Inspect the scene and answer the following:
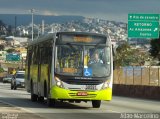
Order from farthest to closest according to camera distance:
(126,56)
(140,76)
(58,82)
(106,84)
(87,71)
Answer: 1. (126,56)
2. (140,76)
3. (106,84)
4. (87,71)
5. (58,82)

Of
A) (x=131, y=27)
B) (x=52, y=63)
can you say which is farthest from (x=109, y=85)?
(x=131, y=27)

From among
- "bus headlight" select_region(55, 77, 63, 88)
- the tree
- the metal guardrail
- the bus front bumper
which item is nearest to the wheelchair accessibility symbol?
the bus front bumper

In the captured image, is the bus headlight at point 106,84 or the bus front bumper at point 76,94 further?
the bus headlight at point 106,84

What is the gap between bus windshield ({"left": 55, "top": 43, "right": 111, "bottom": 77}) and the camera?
22562 millimetres

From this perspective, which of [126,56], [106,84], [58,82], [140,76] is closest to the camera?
[58,82]

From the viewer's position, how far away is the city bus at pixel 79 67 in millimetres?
22438

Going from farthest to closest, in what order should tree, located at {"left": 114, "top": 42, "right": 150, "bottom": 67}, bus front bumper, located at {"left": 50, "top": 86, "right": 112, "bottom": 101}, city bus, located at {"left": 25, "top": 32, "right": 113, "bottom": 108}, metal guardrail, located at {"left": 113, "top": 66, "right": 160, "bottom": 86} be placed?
tree, located at {"left": 114, "top": 42, "right": 150, "bottom": 67} → metal guardrail, located at {"left": 113, "top": 66, "right": 160, "bottom": 86} → city bus, located at {"left": 25, "top": 32, "right": 113, "bottom": 108} → bus front bumper, located at {"left": 50, "top": 86, "right": 112, "bottom": 101}

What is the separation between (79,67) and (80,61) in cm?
26

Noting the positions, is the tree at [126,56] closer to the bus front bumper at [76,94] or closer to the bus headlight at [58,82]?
the bus front bumper at [76,94]

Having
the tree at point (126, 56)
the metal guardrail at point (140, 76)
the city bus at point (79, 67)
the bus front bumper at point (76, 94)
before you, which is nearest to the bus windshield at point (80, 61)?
the city bus at point (79, 67)

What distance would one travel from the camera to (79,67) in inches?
890

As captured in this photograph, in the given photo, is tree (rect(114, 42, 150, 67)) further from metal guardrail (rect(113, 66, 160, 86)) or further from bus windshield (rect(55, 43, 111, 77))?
bus windshield (rect(55, 43, 111, 77))

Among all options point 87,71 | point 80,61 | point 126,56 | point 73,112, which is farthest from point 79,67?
point 126,56

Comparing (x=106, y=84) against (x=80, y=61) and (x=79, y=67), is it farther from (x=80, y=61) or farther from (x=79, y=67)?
(x=80, y=61)
